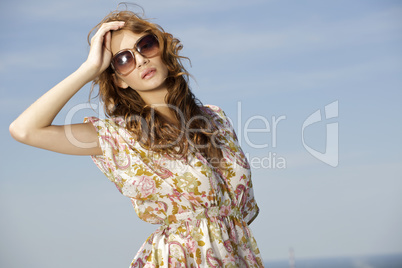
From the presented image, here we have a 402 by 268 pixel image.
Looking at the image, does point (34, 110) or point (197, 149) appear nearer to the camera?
point (34, 110)

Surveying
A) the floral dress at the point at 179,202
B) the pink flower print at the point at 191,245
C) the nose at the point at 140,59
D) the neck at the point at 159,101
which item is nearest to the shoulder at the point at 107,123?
the floral dress at the point at 179,202

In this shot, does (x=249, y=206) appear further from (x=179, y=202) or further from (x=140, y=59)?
(x=140, y=59)

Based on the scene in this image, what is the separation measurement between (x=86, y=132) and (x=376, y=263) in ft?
366

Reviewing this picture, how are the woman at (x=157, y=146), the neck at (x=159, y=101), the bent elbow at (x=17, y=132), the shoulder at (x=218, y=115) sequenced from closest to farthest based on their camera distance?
the bent elbow at (x=17, y=132)
the woman at (x=157, y=146)
the neck at (x=159, y=101)
the shoulder at (x=218, y=115)

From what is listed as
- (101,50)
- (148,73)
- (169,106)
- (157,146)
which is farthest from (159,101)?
(101,50)

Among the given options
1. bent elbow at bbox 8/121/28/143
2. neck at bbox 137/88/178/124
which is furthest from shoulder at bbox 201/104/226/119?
bent elbow at bbox 8/121/28/143

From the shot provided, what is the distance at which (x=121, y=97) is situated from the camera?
3.04 m

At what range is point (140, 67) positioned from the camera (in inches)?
113

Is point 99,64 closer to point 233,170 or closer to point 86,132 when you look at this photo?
point 86,132

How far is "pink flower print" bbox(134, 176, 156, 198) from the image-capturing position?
2732 millimetres

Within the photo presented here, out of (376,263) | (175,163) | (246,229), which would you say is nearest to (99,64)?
(175,163)

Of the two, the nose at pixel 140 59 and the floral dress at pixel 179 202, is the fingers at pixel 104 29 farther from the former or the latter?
the floral dress at pixel 179 202

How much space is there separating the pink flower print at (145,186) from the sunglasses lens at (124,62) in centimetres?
51

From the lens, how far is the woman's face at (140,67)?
287 cm
